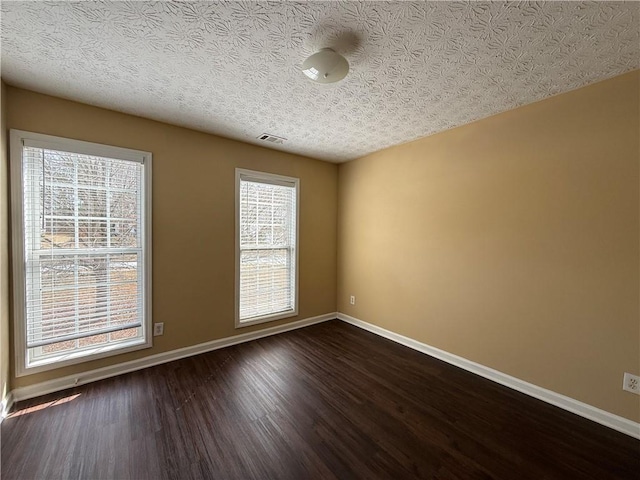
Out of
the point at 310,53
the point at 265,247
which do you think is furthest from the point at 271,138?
the point at 310,53

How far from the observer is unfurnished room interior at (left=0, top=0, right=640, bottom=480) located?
1.47 metres

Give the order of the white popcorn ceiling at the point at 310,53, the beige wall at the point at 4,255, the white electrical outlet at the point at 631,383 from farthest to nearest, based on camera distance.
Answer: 1. the beige wall at the point at 4,255
2. the white electrical outlet at the point at 631,383
3. the white popcorn ceiling at the point at 310,53

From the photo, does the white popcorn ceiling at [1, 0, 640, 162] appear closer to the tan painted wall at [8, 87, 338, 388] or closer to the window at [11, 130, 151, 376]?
the tan painted wall at [8, 87, 338, 388]

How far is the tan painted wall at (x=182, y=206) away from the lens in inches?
87.1

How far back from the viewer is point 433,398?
215 centimetres

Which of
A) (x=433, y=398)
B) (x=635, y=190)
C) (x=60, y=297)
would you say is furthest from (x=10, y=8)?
(x=635, y=190)

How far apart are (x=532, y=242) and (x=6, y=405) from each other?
4.32 m

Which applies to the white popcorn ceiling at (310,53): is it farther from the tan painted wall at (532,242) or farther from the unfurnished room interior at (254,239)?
the tan painted wall at (532,242)

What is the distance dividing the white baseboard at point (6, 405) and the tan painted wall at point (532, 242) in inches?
139

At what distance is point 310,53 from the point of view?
63.1 inches

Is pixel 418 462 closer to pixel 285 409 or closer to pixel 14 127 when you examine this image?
pixel 285 409

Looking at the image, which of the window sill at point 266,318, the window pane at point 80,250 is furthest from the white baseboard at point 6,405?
A: the window sill at point 266,318

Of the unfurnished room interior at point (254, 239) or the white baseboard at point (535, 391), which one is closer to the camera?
the unfurnished room interior at point (254, 239)

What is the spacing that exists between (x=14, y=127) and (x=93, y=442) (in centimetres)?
239
